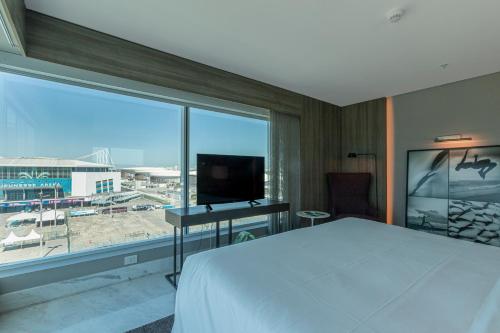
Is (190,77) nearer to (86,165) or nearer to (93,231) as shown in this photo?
(86,165)

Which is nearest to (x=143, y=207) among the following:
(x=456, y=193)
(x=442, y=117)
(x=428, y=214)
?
(x=428, y=214)

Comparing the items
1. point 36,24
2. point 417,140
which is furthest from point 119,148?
point 417,140

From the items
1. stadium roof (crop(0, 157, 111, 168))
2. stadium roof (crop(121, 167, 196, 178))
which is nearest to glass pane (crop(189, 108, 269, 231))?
stadium roof (crop(121, 167, 196, 178))

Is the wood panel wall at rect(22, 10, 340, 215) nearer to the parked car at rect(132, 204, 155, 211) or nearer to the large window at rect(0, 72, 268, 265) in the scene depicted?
the large window at rect(0, 72, 268, 265)

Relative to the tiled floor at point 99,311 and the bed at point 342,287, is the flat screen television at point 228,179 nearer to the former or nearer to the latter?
the tiled floor at point 99,311

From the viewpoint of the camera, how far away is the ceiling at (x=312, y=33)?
1.80 m

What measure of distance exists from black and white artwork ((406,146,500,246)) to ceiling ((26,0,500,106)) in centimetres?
110

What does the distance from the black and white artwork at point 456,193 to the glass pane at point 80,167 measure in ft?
11.6

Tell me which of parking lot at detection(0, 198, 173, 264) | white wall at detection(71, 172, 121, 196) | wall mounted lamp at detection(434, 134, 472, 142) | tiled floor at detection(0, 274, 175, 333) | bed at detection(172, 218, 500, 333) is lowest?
tiled floor at detection(0, 274, 175, 333)

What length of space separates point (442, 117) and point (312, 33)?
2593 millimetres

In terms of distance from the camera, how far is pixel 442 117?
3.36 metres

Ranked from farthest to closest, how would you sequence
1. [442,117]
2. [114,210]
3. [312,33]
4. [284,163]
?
[284,163]
[442,117]
[114,210]
[312,33]

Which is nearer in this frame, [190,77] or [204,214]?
[204,214]

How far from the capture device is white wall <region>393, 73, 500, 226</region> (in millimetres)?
2963
